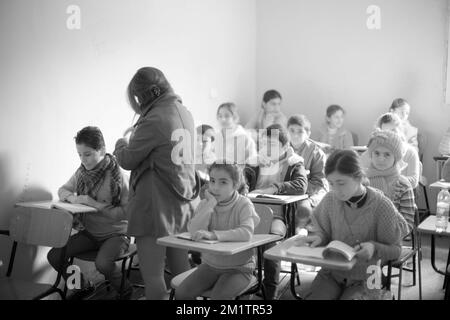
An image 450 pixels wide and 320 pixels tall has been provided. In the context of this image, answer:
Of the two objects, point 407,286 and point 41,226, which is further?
point 407,286

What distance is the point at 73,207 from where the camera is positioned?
3.25 metres

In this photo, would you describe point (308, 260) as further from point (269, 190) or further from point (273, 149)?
point (273, 149)

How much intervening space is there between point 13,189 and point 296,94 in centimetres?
404

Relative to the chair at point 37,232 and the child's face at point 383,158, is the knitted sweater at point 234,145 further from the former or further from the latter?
the chair at point 37,232

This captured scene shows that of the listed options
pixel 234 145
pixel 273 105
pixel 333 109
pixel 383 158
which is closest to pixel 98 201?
pixel 383 158

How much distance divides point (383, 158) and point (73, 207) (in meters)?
1.94

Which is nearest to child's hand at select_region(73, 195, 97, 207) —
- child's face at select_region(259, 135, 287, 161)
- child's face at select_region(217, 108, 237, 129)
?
child's face at select_region(259, 135, 287, 161)

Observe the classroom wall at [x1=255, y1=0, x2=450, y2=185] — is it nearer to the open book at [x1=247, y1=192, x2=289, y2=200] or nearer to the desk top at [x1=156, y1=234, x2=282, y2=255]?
the open book at [x1=247, y1=192, x2=289, y2=200]

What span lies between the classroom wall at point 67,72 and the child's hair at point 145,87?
1039mm

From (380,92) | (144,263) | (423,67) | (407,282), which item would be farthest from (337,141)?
(144,263)

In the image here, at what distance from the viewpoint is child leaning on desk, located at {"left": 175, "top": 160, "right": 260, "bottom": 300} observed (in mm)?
2518

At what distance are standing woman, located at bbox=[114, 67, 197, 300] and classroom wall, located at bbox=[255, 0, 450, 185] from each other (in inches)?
152

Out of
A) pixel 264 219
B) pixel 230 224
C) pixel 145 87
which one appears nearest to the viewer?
pixel 230 224

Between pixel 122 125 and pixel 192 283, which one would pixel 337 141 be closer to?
pixel 122 125
